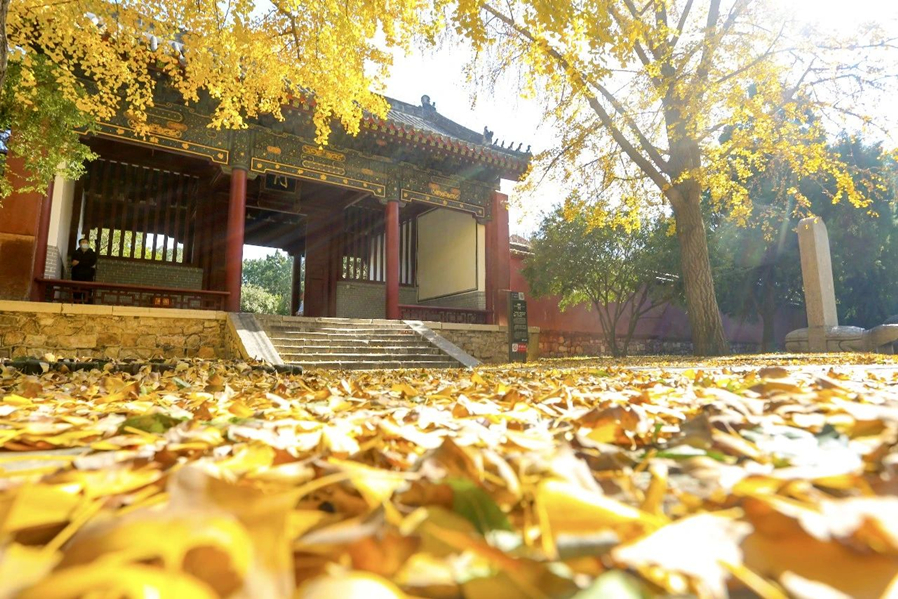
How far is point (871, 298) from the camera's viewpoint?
1636cm

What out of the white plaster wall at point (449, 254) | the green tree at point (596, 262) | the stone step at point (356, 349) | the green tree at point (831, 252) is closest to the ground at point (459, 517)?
the stone step at point (356, 349)

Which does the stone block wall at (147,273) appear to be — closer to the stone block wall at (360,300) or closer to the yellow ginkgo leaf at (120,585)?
the stone block wall at (360,300)

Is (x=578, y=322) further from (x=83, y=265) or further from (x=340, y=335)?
(x=83, y=265)

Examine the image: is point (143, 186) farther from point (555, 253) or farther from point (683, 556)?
point (683, 556)

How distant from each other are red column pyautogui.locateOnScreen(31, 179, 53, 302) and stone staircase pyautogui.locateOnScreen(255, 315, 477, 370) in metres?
2.87

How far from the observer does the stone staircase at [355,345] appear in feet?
21.4

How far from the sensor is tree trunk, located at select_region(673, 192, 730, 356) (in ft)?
25.7

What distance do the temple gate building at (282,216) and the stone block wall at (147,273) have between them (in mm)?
20

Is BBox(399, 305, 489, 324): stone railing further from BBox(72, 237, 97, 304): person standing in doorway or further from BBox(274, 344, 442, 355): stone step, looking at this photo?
BBox(72, 237, 97, 304): person standing in doorway

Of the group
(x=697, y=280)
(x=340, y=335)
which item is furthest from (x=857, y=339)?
(x=340, y=335)

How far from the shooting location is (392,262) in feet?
30.4

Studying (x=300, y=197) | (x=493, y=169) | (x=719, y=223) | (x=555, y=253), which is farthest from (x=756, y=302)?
(x=300, y=197)

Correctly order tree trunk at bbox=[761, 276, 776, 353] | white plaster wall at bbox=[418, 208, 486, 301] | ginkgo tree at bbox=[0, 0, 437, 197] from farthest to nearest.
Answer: tree trunk at bbox=[761, 276, 776, 353]
white plaster wall at bbox=[418, 208, 486, 301]
ginkgo tree at bbox=[0, 0, 437, 197]

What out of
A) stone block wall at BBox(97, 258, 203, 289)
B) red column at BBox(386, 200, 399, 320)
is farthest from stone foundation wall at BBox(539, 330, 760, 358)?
stone block wall at BBox(97, 258, 203, 289)
